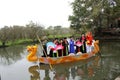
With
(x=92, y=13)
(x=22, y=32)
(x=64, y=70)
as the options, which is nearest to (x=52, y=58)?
(x=64, y=70)

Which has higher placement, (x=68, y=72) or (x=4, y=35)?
(x=4, y=35)

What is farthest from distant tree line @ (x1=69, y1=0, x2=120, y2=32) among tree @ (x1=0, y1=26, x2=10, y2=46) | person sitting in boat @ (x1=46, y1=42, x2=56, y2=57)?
person sitting in boat @ (x1=46, y1=42, x2=56, y2=57)

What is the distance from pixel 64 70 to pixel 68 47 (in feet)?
11.1

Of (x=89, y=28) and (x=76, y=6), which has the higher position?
(x=76, y=6)

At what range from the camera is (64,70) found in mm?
13797

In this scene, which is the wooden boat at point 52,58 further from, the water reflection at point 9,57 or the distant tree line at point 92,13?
the distant tree line at point 92,13

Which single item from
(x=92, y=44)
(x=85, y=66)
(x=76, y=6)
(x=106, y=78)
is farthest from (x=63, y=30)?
(x=106, y=78)

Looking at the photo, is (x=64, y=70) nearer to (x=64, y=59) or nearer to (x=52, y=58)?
(x=52, y=58)

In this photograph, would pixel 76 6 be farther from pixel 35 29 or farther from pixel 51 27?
pixel 51 27

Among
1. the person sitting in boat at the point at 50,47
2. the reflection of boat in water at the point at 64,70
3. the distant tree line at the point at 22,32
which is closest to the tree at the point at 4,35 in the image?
the distant tree line at the point at 22,32

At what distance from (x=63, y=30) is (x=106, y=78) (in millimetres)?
37833

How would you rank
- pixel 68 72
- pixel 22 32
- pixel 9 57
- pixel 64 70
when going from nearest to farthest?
1. pixel 68 72
2. pixel 64 70
3. pixel 9 57
4. pixel 22 32

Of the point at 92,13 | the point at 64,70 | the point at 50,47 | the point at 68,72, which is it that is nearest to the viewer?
the point at 68,72

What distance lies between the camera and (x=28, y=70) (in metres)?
14.3
